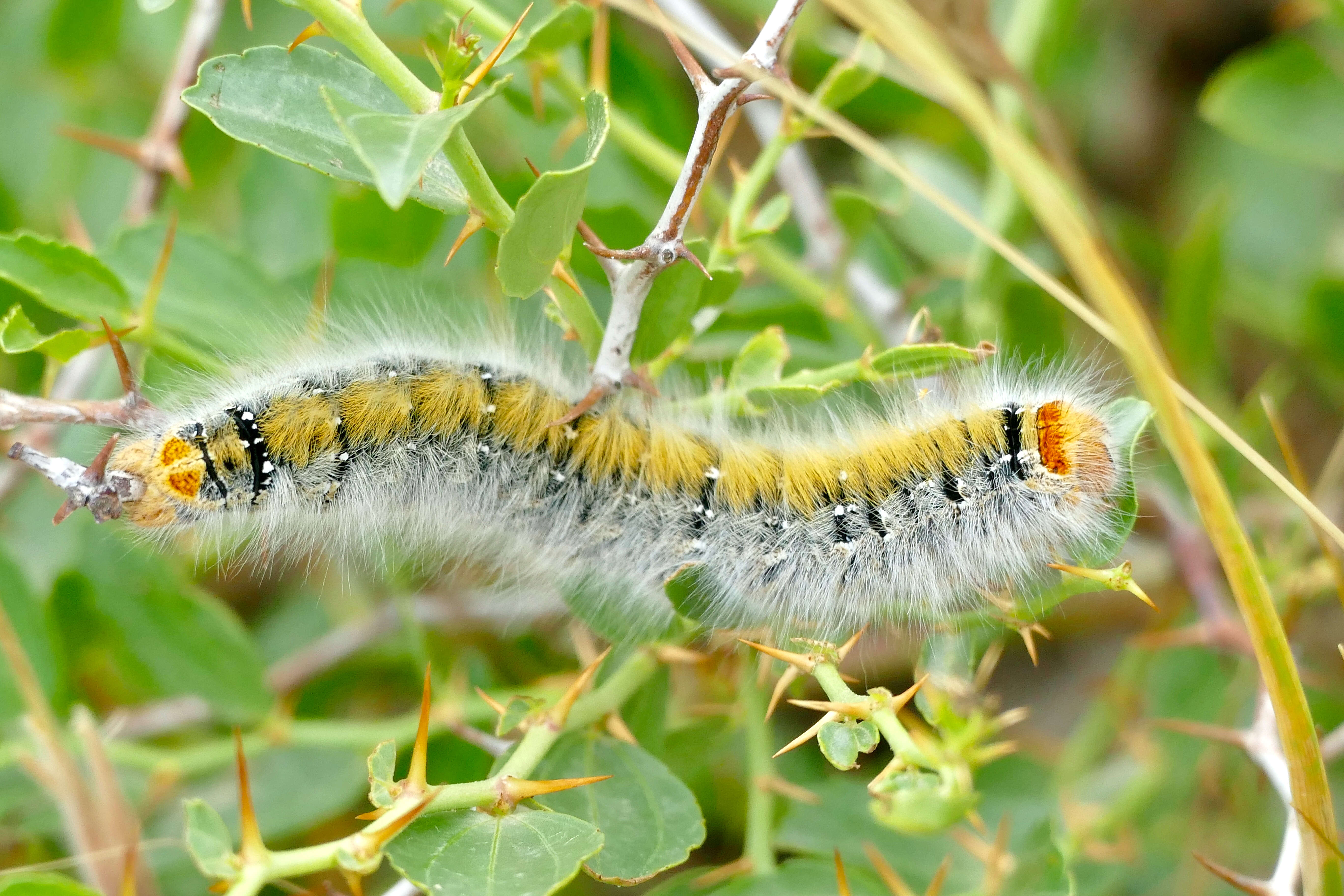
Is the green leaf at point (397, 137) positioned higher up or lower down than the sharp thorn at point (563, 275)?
lower down

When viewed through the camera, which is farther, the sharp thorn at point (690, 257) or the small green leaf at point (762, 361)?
the small green leaf at point (762, 361)

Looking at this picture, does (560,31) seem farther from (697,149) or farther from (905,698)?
(905,698)

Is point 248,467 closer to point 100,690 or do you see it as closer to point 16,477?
point 16,477

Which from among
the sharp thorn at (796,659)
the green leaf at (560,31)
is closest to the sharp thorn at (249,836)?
the sharp thorn at (796,659)

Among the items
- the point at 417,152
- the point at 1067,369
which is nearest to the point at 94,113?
the point at 417,152

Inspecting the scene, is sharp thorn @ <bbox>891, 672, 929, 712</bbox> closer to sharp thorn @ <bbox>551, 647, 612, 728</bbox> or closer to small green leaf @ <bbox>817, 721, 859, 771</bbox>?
small green leaf @ <bbox>817, 721, 859, 771</bbox>

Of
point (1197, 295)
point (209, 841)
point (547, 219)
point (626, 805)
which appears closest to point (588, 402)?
point (547, 219)

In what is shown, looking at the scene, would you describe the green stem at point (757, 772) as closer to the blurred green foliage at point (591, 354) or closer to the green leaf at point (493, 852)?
the blurred green foliage at point (591, 354)
